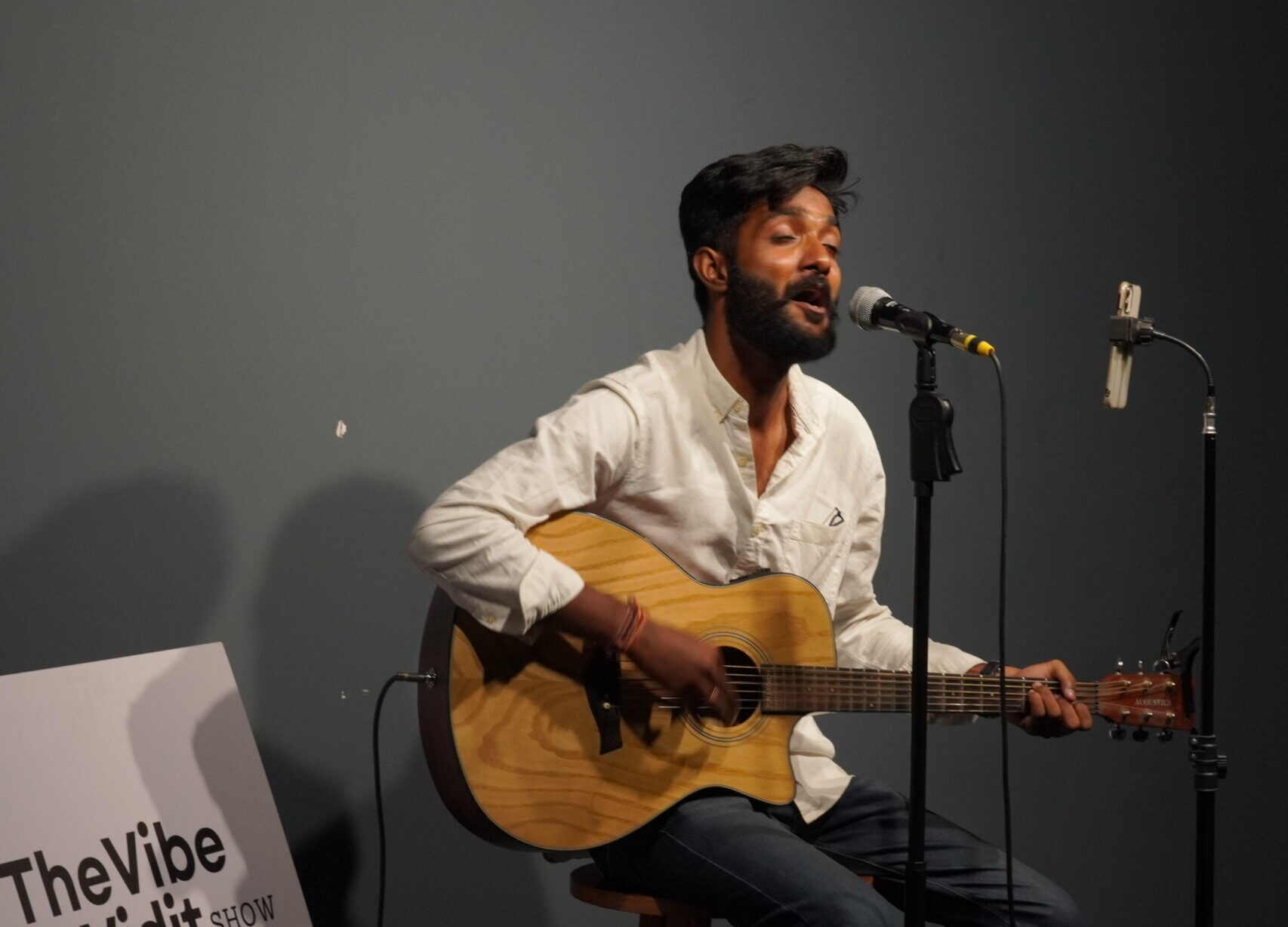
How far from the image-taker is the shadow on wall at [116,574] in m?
2.70

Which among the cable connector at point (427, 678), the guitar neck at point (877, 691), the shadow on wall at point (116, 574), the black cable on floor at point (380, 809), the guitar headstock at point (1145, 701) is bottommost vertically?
the black cable on floor at point (380, 809)

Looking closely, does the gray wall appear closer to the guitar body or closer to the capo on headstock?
the guitar body

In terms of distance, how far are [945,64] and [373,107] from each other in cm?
187

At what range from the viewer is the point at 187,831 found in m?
2.61

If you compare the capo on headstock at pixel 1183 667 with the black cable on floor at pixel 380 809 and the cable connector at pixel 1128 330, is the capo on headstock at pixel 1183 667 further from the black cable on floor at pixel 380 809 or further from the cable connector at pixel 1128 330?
the black cable on floor at pixel 380 809

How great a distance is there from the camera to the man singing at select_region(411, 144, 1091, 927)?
2.34 metres

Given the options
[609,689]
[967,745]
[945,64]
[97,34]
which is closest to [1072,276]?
[945,64]

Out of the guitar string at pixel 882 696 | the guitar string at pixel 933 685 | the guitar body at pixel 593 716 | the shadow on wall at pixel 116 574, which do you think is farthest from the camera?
the shadow on wall at pixel 116 574

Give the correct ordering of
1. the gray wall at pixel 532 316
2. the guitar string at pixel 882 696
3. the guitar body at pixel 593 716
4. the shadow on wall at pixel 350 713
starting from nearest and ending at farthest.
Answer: the guitar body at pixel 593 716
the guitar string at pixel 882 696
the gray wall at pixel 532 316
the shadow on wall at pixel 350 713

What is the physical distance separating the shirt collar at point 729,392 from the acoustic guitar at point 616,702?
1.25 ft

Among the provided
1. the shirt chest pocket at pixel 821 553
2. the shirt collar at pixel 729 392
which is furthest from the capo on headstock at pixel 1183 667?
the shirt collar at pixel 729 392

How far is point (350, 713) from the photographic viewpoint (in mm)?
3100

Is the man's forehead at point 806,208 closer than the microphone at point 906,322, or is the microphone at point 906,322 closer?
the microphone at point 906,322

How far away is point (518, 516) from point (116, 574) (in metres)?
0.97
